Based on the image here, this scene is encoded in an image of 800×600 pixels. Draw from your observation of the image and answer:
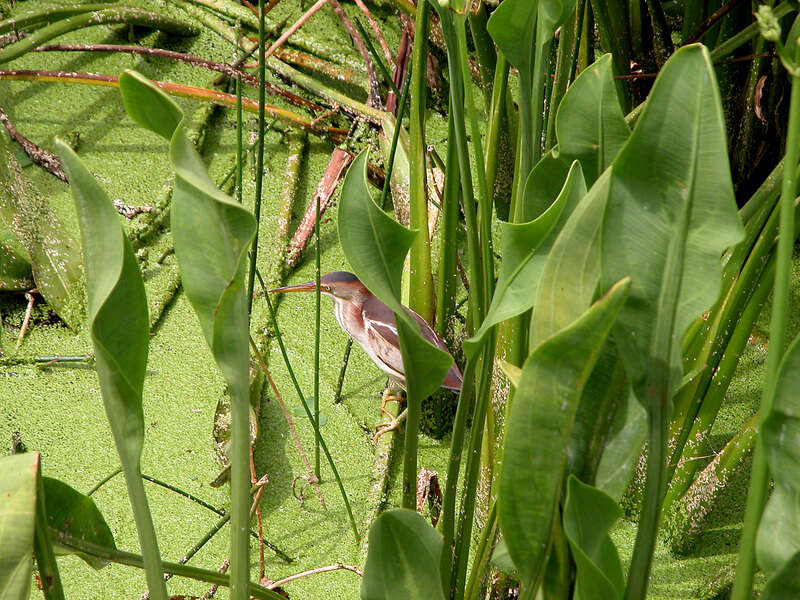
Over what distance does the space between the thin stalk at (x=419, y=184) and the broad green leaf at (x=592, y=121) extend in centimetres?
51

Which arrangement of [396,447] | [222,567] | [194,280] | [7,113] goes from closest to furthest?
[194,280] < [222,567] < [396,447] < [7,113]

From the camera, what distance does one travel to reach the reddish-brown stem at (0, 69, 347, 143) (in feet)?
6.03

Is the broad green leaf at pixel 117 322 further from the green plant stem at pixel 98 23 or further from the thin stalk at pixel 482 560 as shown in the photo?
the green plant stem at pixel 98 23

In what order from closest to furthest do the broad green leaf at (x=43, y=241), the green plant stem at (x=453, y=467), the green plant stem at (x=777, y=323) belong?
the green plant stem at (x=777, y=323) < the green plant stem at (x=453, y=467) < the broad green leaf at (x=43, y=241)

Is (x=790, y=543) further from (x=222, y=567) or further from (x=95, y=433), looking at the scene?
(x=95, y=433)

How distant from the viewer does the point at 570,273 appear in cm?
45

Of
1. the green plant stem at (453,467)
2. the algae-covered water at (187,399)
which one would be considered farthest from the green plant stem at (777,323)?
the algae-covered water at (187,399)

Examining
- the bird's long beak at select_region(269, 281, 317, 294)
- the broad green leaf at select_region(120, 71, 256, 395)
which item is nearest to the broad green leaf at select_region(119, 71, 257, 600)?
the broad green leaf at select_region(120, 71, 256, 395)

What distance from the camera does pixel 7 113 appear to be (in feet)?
6.02

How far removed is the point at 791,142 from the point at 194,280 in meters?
0.34

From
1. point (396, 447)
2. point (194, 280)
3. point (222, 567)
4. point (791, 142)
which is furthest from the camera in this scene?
point (396, 447)

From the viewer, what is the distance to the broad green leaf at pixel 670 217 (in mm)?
408

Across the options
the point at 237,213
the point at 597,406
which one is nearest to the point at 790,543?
the point at 597,406

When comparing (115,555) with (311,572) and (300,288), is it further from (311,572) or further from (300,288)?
(300,288)
